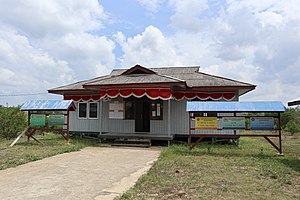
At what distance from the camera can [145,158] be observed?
11.2 meters

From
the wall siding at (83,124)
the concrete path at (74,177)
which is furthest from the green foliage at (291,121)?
the concrete path at (74,177)

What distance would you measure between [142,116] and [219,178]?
32.8 feet

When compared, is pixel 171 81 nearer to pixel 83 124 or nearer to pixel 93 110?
pixel 93 110

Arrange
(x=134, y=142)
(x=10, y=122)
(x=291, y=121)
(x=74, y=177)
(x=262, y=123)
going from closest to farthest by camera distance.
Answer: (x=74, y=177), (x=262, y=123), (x=134, y=142), (x=10, y=122), (x=291, y=121)

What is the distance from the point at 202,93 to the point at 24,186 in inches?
440

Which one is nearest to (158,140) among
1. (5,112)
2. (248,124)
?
(248,124)

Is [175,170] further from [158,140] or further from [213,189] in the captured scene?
[158,140]

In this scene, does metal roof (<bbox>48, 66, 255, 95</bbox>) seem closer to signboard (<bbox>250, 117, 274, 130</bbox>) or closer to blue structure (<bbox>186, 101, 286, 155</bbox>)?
blue structure (<bbox>186, 101, 286, 155</bbox>)

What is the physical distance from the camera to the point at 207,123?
41.3 feet

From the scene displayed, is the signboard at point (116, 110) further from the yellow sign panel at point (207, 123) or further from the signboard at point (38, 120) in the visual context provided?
the yellow sign panel at point (207, 123)

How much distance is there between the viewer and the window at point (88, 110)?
18266mm

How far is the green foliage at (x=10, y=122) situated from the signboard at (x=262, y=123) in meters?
13.7

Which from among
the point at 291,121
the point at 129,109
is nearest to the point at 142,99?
the point at 129,109

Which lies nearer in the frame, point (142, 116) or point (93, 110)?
point (142, 116)
